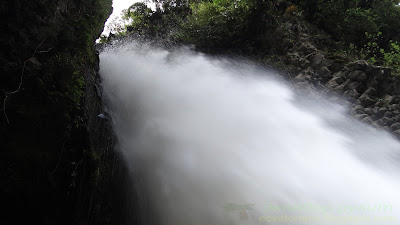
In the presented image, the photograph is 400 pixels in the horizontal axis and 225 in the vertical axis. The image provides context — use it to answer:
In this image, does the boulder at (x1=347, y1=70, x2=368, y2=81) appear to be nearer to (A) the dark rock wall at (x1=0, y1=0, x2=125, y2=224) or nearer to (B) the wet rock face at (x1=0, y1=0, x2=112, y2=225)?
(A) the dark rock wall at (x1=0, y1=0, x2=125, y2=224)

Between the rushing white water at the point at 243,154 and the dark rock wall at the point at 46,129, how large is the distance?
5.25 feet

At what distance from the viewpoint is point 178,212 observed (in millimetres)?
4695

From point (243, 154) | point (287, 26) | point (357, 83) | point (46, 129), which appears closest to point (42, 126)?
point (46, 129)

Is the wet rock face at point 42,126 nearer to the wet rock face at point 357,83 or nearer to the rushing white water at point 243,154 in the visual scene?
the rushing white water at point 243,154

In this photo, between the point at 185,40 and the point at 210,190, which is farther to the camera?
the point at 185,40

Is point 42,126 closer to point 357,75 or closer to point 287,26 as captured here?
point 357,75

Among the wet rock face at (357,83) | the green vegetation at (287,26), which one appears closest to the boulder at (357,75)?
the wet rock face at (357,83)

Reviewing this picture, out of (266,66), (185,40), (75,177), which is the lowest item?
(75,177)

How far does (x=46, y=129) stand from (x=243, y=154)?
13.4ft

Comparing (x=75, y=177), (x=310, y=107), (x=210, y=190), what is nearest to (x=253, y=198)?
(x=210, y=190)

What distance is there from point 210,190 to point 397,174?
4.69 m

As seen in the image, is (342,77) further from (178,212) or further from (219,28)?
(178,212)

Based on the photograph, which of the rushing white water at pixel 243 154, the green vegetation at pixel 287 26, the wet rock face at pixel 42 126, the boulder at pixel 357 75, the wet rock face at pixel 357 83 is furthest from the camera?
the green vegetation at pixel 287 26

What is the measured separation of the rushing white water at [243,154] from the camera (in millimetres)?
4195
